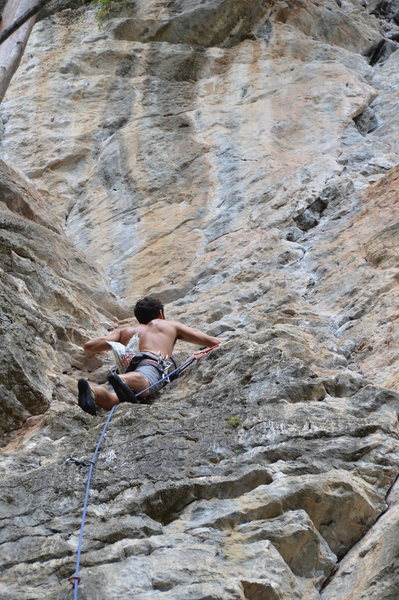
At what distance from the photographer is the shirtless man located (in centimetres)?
652

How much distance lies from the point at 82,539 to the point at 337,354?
2982 millimetres

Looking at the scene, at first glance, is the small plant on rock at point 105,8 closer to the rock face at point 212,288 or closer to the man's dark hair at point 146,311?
the rock face at point 212,288

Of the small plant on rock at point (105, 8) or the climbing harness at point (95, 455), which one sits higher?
the small plant on rock at point (105, 8)

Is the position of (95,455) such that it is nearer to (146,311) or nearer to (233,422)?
(233,422)

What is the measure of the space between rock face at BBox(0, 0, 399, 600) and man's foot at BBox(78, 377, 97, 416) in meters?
0.10

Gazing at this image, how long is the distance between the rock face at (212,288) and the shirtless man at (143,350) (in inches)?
7.5

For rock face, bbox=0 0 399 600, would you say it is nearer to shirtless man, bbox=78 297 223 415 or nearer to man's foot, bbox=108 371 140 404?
shirtless man, bbox=78 297 223 415

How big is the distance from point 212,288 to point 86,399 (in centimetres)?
331

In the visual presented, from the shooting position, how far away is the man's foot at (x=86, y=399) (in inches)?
249

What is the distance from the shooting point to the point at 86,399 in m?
6.34

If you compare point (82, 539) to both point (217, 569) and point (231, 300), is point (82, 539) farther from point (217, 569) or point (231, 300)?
point (231, 300)

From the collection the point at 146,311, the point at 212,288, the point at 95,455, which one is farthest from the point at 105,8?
the point at 95,455

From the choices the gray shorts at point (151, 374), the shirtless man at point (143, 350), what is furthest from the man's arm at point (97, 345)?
the gray shorts at point (151, 374)

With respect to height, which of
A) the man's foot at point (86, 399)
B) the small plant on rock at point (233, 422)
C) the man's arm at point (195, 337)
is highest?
the man's foot at point (86, 399)
